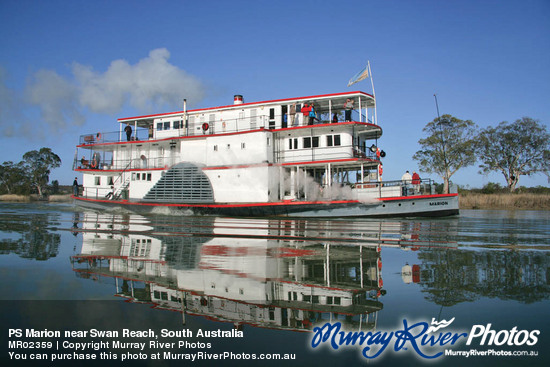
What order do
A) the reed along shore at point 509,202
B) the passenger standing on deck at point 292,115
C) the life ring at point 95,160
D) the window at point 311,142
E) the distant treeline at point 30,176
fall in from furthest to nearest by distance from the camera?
the distant treeline at point 30,176
the reed along shore at point 509,202
the life ring at point 95,160
the passenger standing on deck at point 292,115
the window at point 311,142

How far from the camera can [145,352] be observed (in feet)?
7.90

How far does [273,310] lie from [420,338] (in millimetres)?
1228

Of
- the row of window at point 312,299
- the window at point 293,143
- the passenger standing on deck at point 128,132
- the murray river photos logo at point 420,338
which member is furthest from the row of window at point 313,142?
the murray river photos logo at point 420,338

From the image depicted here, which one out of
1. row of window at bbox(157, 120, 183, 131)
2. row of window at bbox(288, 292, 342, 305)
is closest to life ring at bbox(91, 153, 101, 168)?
row of window at bbox(157, 120, 183, 131)

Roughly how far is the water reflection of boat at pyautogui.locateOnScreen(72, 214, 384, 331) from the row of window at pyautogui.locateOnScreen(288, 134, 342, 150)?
535 inches

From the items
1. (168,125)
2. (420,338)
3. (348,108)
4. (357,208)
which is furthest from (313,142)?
(420,338)

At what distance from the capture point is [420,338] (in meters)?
2.64

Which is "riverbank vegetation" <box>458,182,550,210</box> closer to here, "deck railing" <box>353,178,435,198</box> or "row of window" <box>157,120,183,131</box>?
"deck railing" <box>353,178,435,198</box>

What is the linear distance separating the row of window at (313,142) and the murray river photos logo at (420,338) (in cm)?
1785

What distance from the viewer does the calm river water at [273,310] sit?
2393 mm

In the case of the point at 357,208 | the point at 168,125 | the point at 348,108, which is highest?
the point at 168,125

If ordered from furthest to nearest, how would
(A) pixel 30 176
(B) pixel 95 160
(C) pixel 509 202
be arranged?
1. (A) pixel 30 176
2. (C) pixel 509 202
3. (B) pixel 95 160

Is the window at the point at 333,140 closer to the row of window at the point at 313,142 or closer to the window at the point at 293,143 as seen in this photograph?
the row of window at the point at 313,142

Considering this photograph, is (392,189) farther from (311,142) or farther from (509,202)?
(509,202)
